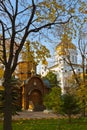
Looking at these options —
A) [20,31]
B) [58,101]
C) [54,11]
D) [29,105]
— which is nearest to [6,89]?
[20,31]

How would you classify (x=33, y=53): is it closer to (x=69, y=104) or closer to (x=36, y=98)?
(x=69, y=104)

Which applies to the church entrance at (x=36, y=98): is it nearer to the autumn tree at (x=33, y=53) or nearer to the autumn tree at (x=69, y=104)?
the autumn tree at (x=69, y=104)

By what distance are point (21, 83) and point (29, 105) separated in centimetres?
492

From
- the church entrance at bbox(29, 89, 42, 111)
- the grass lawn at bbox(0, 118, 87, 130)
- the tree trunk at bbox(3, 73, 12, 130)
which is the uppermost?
the church entrance at bbox(29, 89, 42, 111)

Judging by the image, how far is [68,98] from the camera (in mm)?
23984

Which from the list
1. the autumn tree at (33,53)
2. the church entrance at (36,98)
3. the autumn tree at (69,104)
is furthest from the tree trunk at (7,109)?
the church entrance at (36,98)

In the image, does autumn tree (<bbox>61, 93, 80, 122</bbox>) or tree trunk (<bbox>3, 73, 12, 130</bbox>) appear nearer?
tree trunk (<bbox>3, 73, 12, 130</bbox>)

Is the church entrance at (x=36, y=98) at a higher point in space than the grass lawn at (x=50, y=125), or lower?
higher

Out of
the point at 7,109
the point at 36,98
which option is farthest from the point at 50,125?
the point at 36,98

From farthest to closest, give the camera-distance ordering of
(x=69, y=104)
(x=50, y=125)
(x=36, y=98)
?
(x=36, y=98) < (x=69, y=104) < (x=50, y=125)

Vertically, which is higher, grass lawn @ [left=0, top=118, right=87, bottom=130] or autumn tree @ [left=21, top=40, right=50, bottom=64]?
autumn tree @ [left=21, top=40, right=50, bottom=64]

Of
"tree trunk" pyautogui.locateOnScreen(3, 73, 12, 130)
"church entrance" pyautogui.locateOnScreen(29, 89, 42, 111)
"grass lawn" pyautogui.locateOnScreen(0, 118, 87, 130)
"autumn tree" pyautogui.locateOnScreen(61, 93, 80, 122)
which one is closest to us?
"tree trunk" pyautogui.locateOnScreen(3, 73, 12, 130)

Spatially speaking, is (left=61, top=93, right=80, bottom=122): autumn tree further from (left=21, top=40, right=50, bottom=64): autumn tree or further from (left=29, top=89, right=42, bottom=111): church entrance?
(left=29, top=89, right=42, bottom=111): church entrance

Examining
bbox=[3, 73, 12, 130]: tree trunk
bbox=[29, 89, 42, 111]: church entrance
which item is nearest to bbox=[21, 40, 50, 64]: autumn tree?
bbox=[3, 73, 12, 130]: tree trunk
